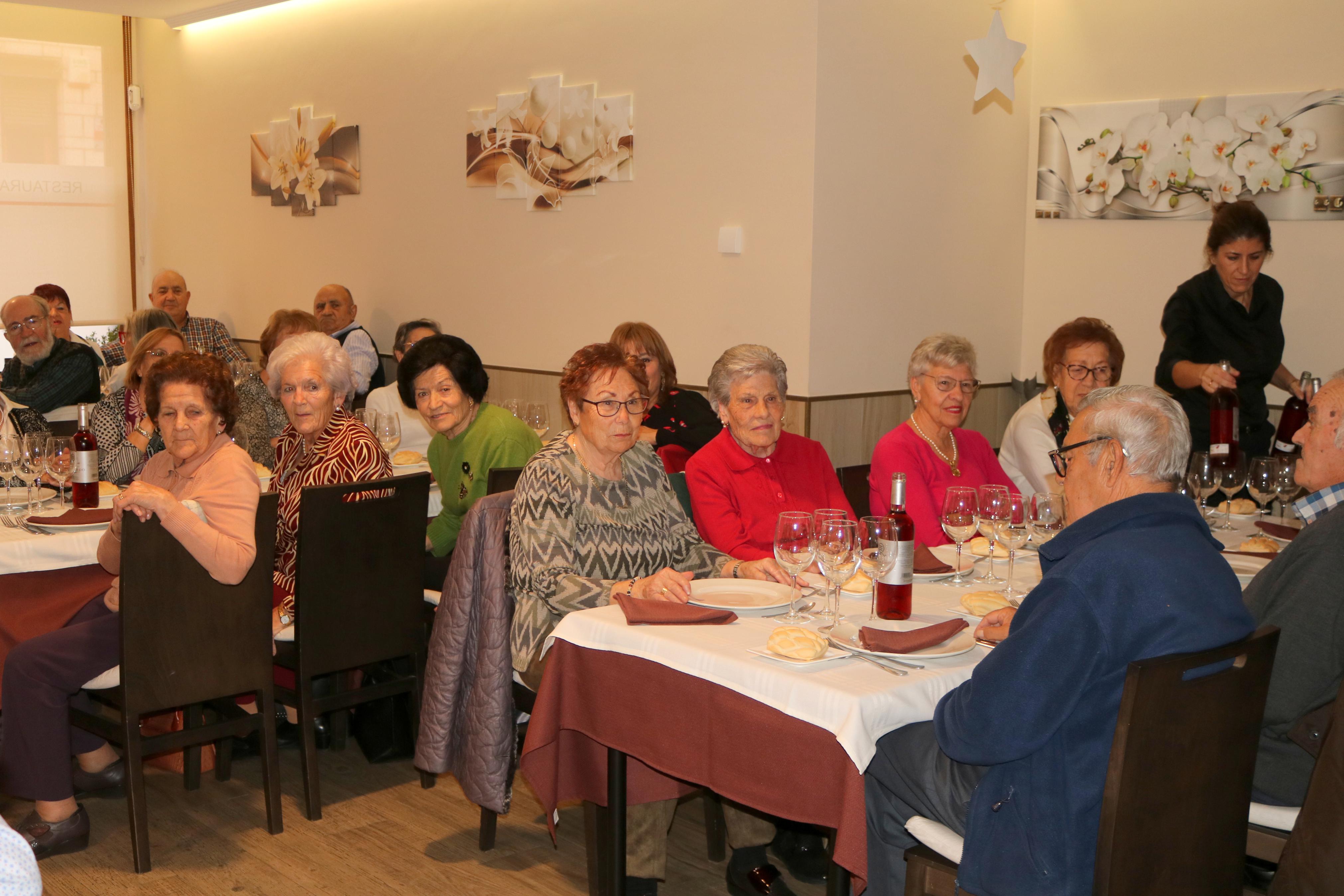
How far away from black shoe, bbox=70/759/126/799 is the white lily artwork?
4800 mm

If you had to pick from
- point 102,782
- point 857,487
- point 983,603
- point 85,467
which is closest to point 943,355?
point 857,487

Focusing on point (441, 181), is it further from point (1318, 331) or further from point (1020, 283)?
point (1318, 331)

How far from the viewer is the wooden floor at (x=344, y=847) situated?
3.15 m

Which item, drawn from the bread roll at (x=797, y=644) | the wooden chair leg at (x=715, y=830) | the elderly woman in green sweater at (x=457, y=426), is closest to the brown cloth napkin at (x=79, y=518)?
the elderly woman in green sweater at (x=457, y=426)

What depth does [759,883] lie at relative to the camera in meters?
3.07

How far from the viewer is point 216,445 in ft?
11.2

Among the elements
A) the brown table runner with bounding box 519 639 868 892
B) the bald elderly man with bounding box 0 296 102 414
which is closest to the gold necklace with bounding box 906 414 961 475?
the brown table runner with bounding box 519 639 868 892

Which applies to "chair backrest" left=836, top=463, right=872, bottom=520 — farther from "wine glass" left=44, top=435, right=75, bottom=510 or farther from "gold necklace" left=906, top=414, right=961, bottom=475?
"wine glass" left=44, top=435, right=75, bottom=510

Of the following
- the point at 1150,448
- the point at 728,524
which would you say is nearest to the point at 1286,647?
the point at 1150,448

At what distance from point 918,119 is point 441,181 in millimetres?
2880

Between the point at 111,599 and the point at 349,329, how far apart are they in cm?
419

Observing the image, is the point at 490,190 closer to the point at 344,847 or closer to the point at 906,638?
the point at 344,847

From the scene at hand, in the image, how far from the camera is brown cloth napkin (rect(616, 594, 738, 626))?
98.0 inches

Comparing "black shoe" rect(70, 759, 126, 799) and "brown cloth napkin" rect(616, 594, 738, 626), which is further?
"black shoe" rect(70, 759, 126, 799)
